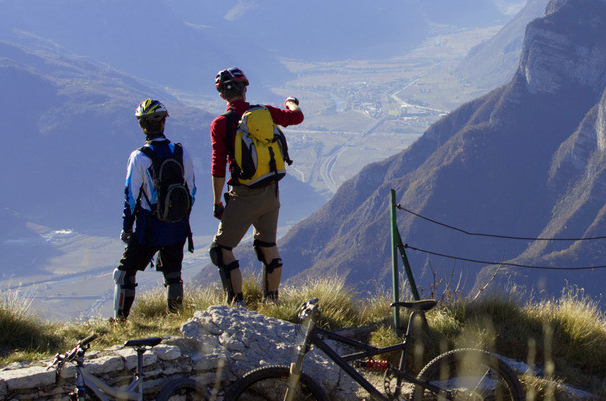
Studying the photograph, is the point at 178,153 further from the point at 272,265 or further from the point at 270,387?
the point at 270,387

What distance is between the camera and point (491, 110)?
138 metres

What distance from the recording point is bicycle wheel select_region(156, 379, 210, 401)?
490 cm

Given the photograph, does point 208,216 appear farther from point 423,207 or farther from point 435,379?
point 435,379

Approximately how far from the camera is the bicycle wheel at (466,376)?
5227mm

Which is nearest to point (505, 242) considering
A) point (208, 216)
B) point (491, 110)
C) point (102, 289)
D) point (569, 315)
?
point (491, 110)

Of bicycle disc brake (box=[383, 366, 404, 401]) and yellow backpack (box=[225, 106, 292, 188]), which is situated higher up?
yellow backpack (box=[225, 106, 292, 188])

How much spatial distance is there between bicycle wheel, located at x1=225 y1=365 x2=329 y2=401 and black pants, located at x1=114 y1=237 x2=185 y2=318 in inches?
76.3

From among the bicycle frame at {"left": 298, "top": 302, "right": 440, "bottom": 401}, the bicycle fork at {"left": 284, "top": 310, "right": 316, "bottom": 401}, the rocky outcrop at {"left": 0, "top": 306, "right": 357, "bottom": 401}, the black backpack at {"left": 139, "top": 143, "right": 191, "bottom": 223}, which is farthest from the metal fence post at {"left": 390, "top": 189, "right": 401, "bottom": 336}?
the bicycle fork at {"left": 284, "top": 310, "right": 316, "bottom": 401}

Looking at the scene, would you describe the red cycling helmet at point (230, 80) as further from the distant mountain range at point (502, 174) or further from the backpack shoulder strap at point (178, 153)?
the distant mountain range at point (502, 174)

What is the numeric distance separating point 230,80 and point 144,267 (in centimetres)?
193

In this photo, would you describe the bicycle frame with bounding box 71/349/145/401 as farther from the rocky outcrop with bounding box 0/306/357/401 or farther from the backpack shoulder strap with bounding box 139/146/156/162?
the backpack shoulder strap with bounding box 139/146/156/162

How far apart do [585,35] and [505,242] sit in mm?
43937

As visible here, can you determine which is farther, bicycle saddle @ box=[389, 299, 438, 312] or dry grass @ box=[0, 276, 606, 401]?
dry grass @ box=[0, 276, 606, 401]

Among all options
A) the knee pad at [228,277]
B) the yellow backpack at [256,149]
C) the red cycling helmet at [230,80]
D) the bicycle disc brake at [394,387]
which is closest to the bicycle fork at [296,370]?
the bicycle disc brake at [394,387]
